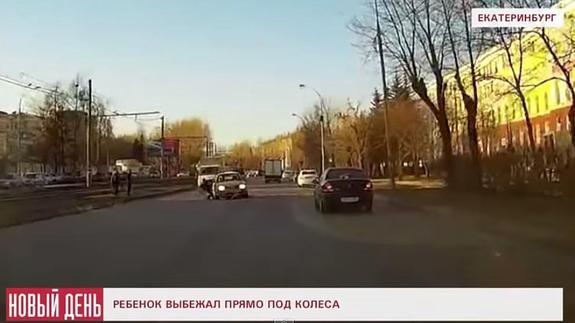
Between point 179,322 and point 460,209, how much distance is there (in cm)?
224

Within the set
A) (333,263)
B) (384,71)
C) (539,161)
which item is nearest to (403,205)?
(539,161)

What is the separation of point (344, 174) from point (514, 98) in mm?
7525

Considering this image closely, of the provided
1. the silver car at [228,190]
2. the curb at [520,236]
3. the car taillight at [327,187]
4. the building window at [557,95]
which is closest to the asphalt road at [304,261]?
the curb at [520,236]

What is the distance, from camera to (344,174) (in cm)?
1148

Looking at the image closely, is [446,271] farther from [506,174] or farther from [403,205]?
[403,205]

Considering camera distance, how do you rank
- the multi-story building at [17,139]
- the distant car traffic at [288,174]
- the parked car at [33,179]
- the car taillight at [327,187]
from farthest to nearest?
the distant car traffic at [288,174] → the car taillight at [327,187] → the parked car at [33,179] → the multi-story building at [17,139]

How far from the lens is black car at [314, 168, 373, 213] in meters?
10.9

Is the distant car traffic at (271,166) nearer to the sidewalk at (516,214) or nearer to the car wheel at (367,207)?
the sidewalk at (516,214)

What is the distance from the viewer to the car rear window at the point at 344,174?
11.1 meters

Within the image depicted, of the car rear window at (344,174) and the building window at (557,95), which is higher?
the building window at (557,95)

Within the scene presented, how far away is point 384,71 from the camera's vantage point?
4719mm

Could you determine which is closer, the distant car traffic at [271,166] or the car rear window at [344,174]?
the distant car traffic at [271,166]

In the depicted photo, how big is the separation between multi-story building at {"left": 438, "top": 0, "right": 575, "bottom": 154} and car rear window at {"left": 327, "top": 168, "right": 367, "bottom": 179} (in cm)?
643

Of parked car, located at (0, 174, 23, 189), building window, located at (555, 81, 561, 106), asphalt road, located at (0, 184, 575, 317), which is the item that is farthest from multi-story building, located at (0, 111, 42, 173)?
building window, located at (555, 81, 561, 106)
